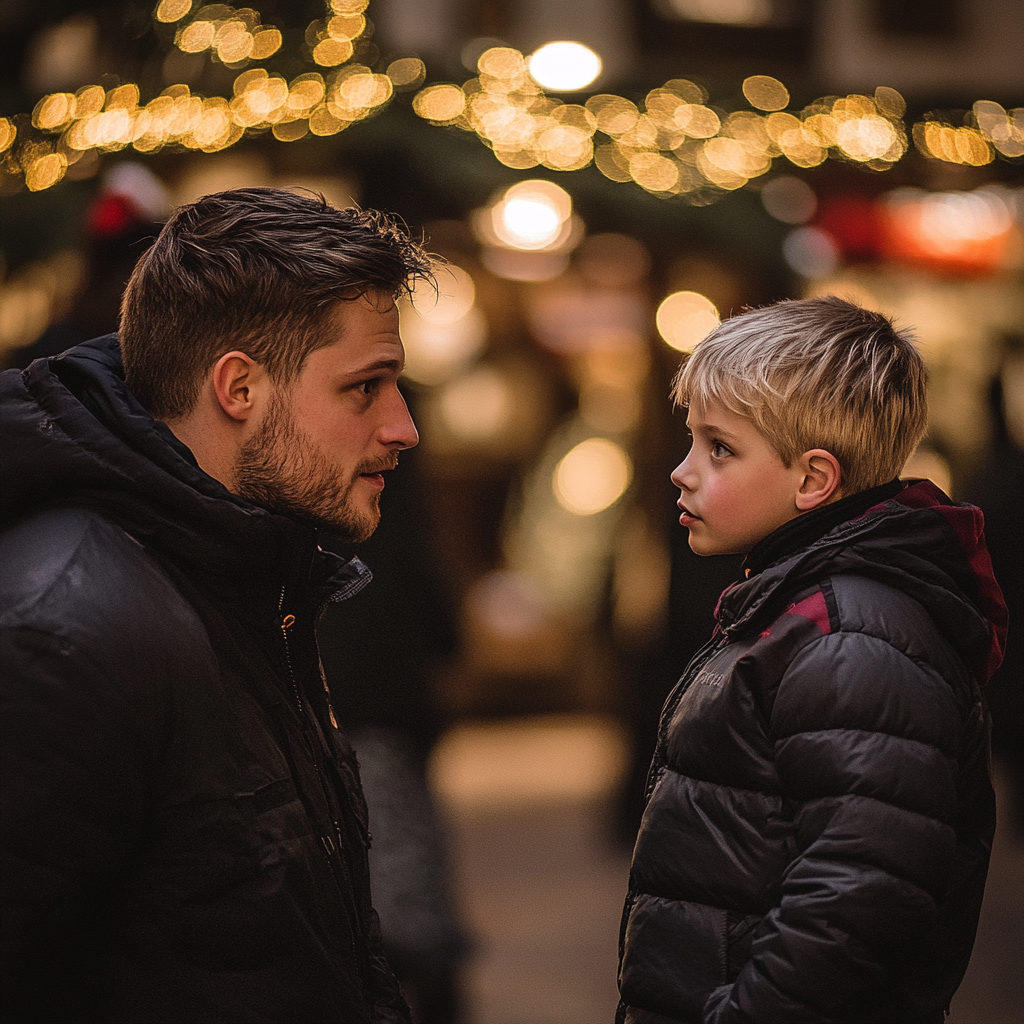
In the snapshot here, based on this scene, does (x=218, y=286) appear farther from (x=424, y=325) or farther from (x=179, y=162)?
(x=424, y=325)

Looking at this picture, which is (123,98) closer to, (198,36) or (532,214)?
(198,36)

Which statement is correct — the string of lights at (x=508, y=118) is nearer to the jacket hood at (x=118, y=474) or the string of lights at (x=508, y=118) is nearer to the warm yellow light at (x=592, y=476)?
the warm yellow light at (x=592, y=476)

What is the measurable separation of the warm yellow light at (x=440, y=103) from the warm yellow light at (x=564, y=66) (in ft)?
1.68

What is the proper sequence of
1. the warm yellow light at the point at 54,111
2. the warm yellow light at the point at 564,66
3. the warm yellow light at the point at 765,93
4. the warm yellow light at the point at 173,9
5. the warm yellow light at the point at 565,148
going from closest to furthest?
1. the warm yellow light at the point at 173,9
2. the warm yellow light at the point at 54,111
3. the warm yellow light at the point at 565,148
4. the warm yellow light at the point at 564,66
5. the warm yellow light at the point at 765,93

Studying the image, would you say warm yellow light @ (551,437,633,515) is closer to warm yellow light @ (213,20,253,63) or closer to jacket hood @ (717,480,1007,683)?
warm yellow light @ (213,20,253,63)

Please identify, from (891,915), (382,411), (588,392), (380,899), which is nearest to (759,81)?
(588,392)

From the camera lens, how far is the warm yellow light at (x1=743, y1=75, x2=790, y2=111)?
22.7 feet

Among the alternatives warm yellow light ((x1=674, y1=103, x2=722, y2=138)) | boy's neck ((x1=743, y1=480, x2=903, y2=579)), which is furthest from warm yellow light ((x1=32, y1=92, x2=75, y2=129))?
boy's neck ((x1=743, y1=480, x2=903, y2=579))

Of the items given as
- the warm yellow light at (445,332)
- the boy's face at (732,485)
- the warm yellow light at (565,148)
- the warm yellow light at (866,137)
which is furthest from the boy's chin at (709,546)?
the warm yellow light at (445,332)

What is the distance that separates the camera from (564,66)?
22.1ft

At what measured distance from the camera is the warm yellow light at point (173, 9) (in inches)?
231

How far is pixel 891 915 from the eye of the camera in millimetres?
1569

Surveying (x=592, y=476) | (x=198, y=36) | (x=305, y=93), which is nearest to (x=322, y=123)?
(x=305, y=93)

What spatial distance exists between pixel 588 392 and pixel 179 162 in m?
3.58
